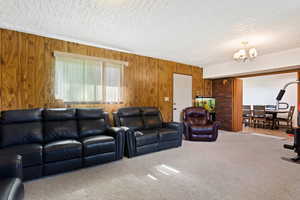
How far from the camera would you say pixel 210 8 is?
2.19 m

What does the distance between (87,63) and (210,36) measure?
270cm

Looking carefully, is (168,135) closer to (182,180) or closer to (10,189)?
(182,180)

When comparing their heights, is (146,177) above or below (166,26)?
below

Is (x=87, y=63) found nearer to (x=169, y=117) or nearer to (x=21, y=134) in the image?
(x=21, y=134)

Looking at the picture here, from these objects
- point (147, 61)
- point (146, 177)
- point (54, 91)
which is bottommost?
point (146, 177)

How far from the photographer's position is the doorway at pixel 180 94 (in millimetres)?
5238

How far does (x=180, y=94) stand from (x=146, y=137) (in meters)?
2.52

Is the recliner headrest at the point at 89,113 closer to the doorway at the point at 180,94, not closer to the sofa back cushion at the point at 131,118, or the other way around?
the sofa back cushion at the point at 131,118

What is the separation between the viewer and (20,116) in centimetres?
268

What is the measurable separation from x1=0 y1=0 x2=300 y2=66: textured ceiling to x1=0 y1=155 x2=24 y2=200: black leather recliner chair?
195cm

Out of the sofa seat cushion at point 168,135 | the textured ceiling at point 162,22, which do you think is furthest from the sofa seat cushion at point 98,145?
the textured ceiling at point 162,22

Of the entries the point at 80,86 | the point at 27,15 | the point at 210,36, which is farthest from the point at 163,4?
the point at 80,86

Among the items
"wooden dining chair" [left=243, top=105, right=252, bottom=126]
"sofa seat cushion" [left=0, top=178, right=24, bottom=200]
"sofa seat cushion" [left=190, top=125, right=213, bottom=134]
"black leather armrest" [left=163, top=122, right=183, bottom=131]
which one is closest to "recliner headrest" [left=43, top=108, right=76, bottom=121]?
"sofa seat cushion" [left=0, top=178, right=24, bottom=200]

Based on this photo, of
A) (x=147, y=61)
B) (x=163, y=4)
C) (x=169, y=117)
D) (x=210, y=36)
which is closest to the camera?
(x=163, y=4)
